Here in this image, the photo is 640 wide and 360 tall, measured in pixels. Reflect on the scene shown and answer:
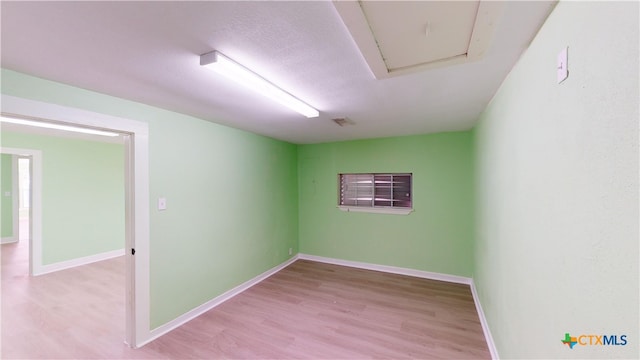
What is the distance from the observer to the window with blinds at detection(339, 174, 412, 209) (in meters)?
4.16

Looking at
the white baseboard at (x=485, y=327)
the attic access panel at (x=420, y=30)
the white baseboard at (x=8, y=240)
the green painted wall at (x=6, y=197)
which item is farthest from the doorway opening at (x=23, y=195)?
the white baseboard at (x=485, y=327)

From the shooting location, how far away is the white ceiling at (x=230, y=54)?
1.06 metres

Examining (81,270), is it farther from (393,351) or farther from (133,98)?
(393,351)

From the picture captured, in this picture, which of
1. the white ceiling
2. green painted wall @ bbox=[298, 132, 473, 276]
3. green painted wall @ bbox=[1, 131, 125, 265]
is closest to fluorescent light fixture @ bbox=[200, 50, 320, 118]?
Answer: the white ceiling

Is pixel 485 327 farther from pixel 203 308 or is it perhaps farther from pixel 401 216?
pixel 203 308

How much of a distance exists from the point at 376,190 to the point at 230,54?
3.47 meters

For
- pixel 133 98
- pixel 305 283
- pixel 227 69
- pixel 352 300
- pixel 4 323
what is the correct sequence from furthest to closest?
pixel 305 283, pixel 352 300, pixel 4 323, pixel 133 98, pixel 227 69

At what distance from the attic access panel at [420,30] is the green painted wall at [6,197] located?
9390mm

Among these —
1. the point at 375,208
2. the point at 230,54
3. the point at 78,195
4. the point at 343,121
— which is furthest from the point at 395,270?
the point at 78,195

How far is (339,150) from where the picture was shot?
178 inches

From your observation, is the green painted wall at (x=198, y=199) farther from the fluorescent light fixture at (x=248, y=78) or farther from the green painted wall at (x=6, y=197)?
the green painted wall at (x=6, y=197)

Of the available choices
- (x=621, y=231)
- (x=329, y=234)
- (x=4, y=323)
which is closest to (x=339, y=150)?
(x=329, y=234)

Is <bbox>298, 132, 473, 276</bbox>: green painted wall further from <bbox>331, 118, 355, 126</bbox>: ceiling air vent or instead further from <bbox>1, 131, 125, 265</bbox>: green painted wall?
<bbox>1, 131, 125, 265</bbox>: green painted wall

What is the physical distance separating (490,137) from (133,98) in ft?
10.8
